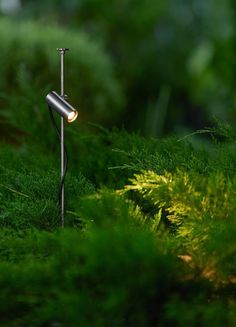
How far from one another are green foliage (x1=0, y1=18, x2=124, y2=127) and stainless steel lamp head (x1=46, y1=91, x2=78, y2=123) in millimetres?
3849

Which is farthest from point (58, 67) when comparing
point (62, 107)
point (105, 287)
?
point (105, 287)

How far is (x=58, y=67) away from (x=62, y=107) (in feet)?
14.3

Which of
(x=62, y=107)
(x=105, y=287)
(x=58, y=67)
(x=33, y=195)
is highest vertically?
(x=58, y=67)

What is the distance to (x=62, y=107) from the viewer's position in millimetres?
1972

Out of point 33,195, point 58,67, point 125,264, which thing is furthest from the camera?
point 58,67

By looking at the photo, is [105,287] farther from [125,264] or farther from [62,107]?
[62,107]

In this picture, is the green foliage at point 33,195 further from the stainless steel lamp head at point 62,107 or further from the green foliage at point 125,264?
the stainless steel lamp head at point 62,107

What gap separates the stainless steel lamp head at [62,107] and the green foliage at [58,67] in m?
3.85

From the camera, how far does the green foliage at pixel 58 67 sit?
243 inches

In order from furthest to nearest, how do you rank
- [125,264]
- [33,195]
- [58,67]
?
[58,67] → [33,195] → [125,264]

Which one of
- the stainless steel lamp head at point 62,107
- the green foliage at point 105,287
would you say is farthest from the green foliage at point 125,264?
the stainless steel lamp head at point 62,107

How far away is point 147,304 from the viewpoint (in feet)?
4.27

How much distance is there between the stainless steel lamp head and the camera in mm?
1965

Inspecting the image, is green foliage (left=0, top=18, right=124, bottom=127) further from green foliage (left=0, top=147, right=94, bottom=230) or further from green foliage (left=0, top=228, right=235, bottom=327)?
green foliage (left=0, top=228, right=235, bottom=327)
